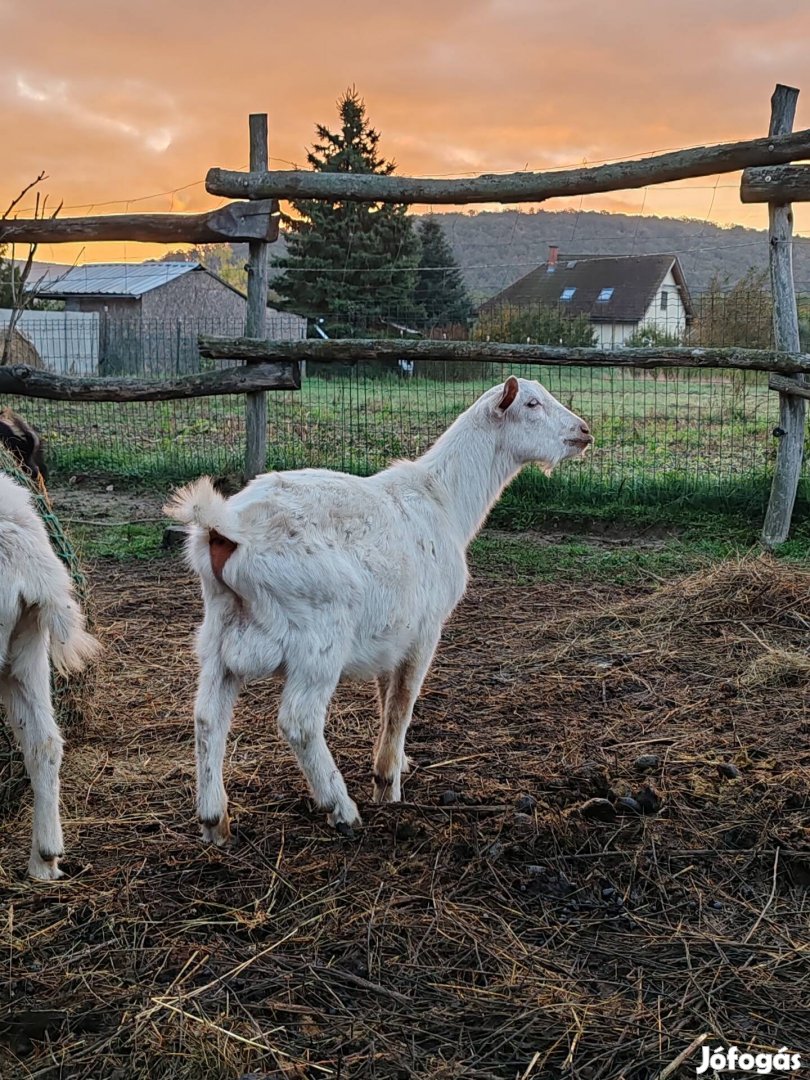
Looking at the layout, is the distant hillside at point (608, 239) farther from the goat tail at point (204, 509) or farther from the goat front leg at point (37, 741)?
the goat front leg at point (37, 741)

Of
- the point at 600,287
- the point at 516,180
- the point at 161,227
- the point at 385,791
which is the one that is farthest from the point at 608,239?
the point at 600,287

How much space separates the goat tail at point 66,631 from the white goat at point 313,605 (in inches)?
18.0

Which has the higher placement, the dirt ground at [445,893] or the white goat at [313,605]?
the white goat at [313,605]

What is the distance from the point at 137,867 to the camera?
3.62m

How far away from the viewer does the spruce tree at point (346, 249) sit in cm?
2852

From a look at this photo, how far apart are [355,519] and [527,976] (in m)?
1.82

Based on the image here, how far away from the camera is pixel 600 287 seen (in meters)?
19.5

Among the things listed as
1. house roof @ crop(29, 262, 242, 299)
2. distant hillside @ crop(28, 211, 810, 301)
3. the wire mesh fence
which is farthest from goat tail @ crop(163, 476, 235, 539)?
house roof @ crop(29, 262, 242, 299)

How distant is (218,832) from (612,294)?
642 inches

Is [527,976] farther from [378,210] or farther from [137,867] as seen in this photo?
[378,210]

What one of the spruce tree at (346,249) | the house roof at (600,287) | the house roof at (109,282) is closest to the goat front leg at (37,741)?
the house roof at (600,287)

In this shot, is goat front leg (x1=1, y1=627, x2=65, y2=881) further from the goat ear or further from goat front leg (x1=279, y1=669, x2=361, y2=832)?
the goat ear

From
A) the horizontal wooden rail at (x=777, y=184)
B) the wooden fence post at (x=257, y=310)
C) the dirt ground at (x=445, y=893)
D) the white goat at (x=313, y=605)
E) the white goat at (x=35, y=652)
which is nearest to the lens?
the dirt ground at (x=445, y=893)

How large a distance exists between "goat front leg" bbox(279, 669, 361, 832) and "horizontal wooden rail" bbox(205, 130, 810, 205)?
6368mm
